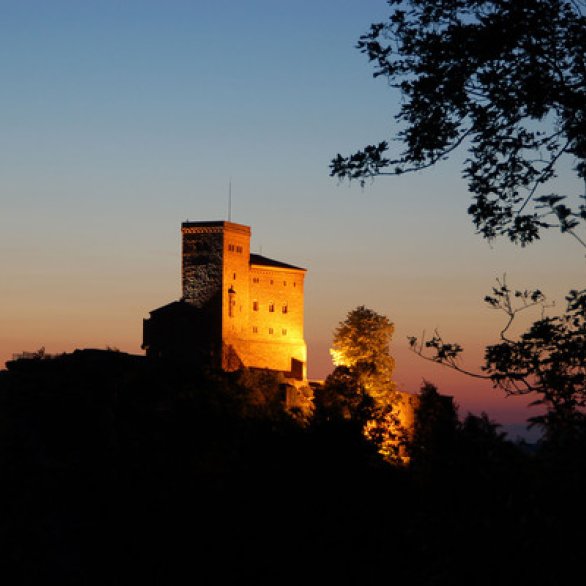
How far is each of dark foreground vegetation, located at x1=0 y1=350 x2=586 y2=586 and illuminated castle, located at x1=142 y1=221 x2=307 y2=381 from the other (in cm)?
606

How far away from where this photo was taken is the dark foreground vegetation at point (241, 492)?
38.9 ft

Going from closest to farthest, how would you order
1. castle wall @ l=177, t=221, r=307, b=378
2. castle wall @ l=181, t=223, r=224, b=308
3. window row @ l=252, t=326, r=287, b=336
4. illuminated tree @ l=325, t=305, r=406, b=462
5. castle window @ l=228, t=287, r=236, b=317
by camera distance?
1. illuminated tree @ l=325, t=305, r=406, b=462
2. castle wall @ l=177, t=221, r=307, b=378
3. castle wall @ l=181, t=223, r=224, b=308
4. castle window @ l=228, t=287, r=236, b=317
5. window row @ l=252, t=326, r=287, b=336

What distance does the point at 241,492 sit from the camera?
26.3 meters

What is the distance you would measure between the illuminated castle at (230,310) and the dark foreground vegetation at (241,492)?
6.06 m

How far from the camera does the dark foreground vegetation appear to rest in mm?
11867

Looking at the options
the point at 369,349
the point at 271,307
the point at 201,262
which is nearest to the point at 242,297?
the point at 271,307

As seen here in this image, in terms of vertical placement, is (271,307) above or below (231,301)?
above

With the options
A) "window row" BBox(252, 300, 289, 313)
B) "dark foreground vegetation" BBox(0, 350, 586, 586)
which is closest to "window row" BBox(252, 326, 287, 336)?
"window row" BBox(252, 300, 289, 313)

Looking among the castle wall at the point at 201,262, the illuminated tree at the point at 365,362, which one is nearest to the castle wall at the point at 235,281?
the castle wall at the point at 201,262

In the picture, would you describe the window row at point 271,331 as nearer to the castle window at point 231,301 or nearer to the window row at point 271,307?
the window row at point 271,307

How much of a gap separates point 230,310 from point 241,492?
45408mm

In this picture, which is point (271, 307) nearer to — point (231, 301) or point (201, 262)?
point (231, 301)

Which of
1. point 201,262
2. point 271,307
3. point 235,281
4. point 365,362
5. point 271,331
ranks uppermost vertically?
point 201,262

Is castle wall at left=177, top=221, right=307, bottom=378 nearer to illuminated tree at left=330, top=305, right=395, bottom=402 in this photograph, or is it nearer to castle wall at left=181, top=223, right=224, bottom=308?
castle wall at left=181, top=223, right=224, bottom=308
